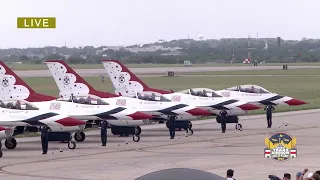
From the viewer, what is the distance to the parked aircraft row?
106 ft

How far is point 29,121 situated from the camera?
3194 cm

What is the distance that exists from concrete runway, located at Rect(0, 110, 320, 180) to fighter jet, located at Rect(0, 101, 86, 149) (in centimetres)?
82

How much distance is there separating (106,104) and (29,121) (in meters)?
4.59

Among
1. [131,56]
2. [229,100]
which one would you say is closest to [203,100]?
[229,100]

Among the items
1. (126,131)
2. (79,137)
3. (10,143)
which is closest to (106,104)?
(126,131)

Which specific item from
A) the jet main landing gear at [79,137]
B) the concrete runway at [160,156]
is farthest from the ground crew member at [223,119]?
the jet main landing gear at [79,137]

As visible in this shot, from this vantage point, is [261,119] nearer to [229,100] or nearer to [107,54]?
[229,100]

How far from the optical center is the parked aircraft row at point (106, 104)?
3222 cm

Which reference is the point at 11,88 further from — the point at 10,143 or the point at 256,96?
the point at 256,96

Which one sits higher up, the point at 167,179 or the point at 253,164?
the point at 167,179

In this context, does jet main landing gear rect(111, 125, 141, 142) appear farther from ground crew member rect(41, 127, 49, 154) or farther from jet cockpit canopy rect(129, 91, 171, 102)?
ground crew member rect(41, 127, 49, 154)

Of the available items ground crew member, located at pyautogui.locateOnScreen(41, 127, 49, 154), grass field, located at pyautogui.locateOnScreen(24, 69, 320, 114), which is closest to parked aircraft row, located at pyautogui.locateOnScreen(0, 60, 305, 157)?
ground crew member, located at pyautogui.locateOnScreen(41, 127, 49, 154)

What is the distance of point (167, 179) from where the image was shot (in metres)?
11.0

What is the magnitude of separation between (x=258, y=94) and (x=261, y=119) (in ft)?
12.7
